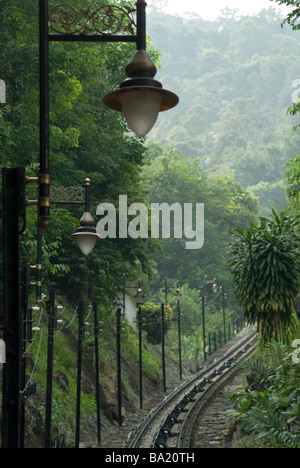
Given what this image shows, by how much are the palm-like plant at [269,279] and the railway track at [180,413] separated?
148cm

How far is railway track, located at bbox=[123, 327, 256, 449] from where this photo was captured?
21.9 metres

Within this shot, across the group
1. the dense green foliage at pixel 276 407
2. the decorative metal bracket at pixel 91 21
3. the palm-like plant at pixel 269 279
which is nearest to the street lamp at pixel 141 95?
the decorative metal bracket at pixel 91 21

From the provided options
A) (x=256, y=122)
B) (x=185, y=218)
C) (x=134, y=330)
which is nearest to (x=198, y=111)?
(x=256, y=122)

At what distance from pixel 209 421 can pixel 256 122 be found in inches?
5316

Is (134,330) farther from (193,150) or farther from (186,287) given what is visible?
(193,150)

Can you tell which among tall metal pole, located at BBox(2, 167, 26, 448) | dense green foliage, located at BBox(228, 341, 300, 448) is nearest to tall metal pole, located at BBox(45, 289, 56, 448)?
dense green foliage, located at BBox(228, 341, 300, 448)

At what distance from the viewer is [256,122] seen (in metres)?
156

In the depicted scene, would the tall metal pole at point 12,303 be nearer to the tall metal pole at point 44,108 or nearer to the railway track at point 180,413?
the tall metal pole at point 44,108

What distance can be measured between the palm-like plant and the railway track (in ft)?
4.86

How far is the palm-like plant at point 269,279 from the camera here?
22078mm

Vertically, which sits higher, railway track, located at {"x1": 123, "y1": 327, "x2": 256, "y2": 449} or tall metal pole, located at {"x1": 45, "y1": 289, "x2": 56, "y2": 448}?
tall metal pole, located at {"x1": 45, "y1": 289, "x2": 56, "y2": 448}

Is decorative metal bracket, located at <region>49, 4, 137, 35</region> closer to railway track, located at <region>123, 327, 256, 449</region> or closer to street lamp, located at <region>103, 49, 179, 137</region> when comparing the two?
street lamp, located at <region>103, 49, 179, 137</region>

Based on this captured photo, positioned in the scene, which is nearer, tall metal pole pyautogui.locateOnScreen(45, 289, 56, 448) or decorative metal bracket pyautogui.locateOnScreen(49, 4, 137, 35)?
decorative metal bracket pyautogui.locateOnScreen(49, 4, 137, 35)
